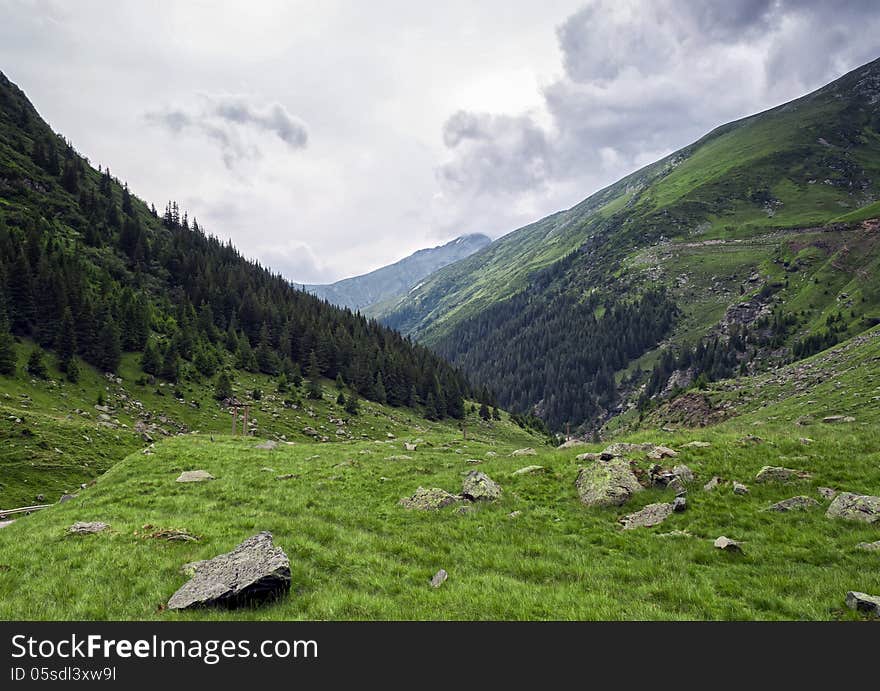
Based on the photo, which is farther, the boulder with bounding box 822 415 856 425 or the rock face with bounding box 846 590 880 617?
the boulder with bounding box 822 415 856 425

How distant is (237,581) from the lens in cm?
916

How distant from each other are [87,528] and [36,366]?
41.8m

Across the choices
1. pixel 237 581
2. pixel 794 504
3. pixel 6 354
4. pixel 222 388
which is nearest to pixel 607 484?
pixel 794 504

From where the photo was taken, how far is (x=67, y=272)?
5516 centimetres

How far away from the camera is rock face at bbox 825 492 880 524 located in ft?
39.2

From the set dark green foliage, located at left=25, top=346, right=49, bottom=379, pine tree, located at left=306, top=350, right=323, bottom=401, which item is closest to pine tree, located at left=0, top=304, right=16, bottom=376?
dark green foliage, located at left=25, top=346, right=49, bottom=379

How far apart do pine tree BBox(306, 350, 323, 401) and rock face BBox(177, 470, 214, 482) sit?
154ft

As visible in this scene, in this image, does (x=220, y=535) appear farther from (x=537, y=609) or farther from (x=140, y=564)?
(x=537, y=609)

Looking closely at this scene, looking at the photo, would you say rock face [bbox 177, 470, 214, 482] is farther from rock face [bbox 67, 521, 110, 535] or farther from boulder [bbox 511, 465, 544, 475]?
boulder [bbox 511, 465, 544, 475]

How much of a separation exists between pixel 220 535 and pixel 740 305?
203 m

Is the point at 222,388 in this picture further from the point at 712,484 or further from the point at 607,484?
the point at 712,484

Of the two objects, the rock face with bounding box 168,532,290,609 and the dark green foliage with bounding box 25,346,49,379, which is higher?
the dark green foliage with bounding box 25,346,49,379

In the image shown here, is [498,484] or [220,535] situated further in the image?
[498,484]
